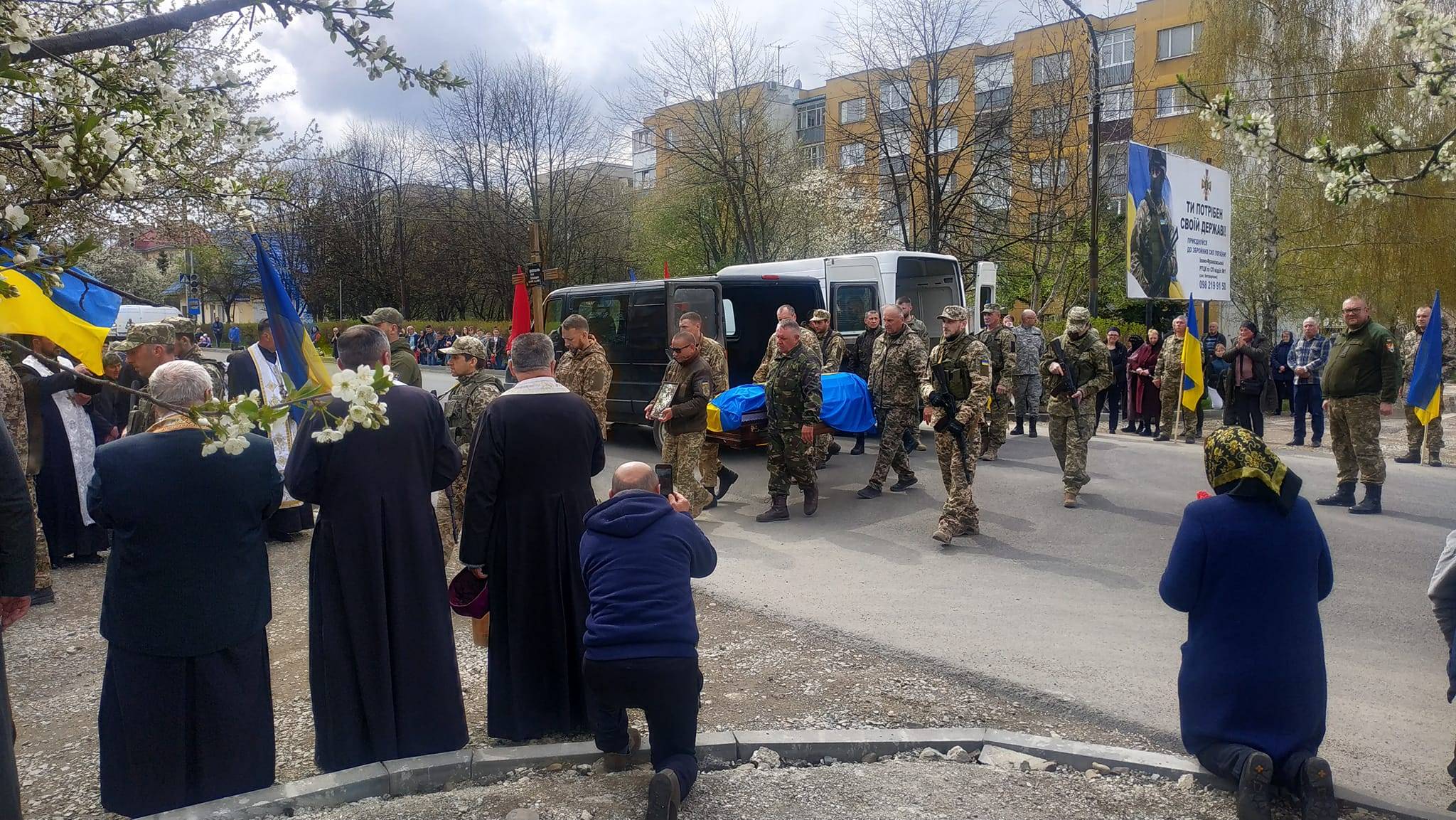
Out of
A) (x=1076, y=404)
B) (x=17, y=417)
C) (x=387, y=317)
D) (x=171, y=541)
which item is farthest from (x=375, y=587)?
(x=1076, y=404)

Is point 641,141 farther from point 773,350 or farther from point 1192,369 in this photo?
point 773,350

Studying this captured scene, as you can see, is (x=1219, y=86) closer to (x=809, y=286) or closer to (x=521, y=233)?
(x=809, y=286)

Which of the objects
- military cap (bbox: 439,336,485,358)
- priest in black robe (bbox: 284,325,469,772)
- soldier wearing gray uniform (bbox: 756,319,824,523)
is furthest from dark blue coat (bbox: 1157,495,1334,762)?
soldier wearing gray uniform (bbox: 756,319,824,523)

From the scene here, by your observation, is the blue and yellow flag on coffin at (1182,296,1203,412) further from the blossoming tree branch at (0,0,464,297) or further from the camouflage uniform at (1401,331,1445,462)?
the blossoming tree branch at (0,0,464,297)

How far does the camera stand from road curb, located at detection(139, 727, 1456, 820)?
3.78 metres

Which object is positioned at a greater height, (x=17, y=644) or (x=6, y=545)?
(x=6, y=545)

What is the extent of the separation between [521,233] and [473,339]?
124ft

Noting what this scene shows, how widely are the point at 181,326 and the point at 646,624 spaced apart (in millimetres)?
6486

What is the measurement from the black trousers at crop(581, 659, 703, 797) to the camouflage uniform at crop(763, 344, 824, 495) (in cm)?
572

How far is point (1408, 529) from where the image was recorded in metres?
8.73

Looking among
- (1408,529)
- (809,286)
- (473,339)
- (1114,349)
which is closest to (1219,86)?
(1114,349)

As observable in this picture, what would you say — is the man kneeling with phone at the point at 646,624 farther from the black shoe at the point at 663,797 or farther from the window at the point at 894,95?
the window at the point at 894,95

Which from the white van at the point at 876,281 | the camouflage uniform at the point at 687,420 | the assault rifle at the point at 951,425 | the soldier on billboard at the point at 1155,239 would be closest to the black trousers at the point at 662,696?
the assault rifle at the point at 951,425

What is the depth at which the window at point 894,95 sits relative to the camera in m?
26.5
